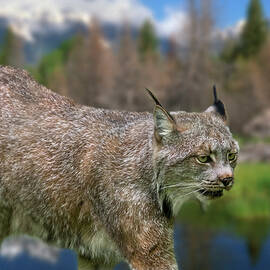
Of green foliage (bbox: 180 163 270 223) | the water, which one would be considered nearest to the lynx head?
the water

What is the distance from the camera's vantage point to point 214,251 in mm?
22094

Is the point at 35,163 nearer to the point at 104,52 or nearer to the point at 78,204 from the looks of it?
the point at 78,204

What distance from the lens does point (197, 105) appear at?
137 feet

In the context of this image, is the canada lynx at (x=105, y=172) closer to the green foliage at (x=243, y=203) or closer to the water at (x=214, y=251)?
the water at (x=214, y=251)

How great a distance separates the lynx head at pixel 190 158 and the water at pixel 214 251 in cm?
1669

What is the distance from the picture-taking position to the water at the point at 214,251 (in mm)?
21312

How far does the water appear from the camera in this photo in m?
21.3

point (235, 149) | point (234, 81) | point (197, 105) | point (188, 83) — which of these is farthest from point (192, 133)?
point (234, 81)

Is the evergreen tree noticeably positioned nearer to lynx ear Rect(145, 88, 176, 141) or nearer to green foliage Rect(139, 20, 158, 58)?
green foliage Rect(139, 20, 158, 58)

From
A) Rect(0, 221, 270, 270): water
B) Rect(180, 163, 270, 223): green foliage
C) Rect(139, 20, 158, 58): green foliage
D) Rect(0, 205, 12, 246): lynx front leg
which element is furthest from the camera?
Rect(139, 20, 158, 58): green foliage

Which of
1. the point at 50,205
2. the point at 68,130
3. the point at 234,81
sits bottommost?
the point at 50,205

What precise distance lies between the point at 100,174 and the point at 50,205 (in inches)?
21.9

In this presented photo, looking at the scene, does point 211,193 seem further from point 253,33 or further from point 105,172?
point 253,33

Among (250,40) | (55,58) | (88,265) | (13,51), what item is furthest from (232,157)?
(55,58)
